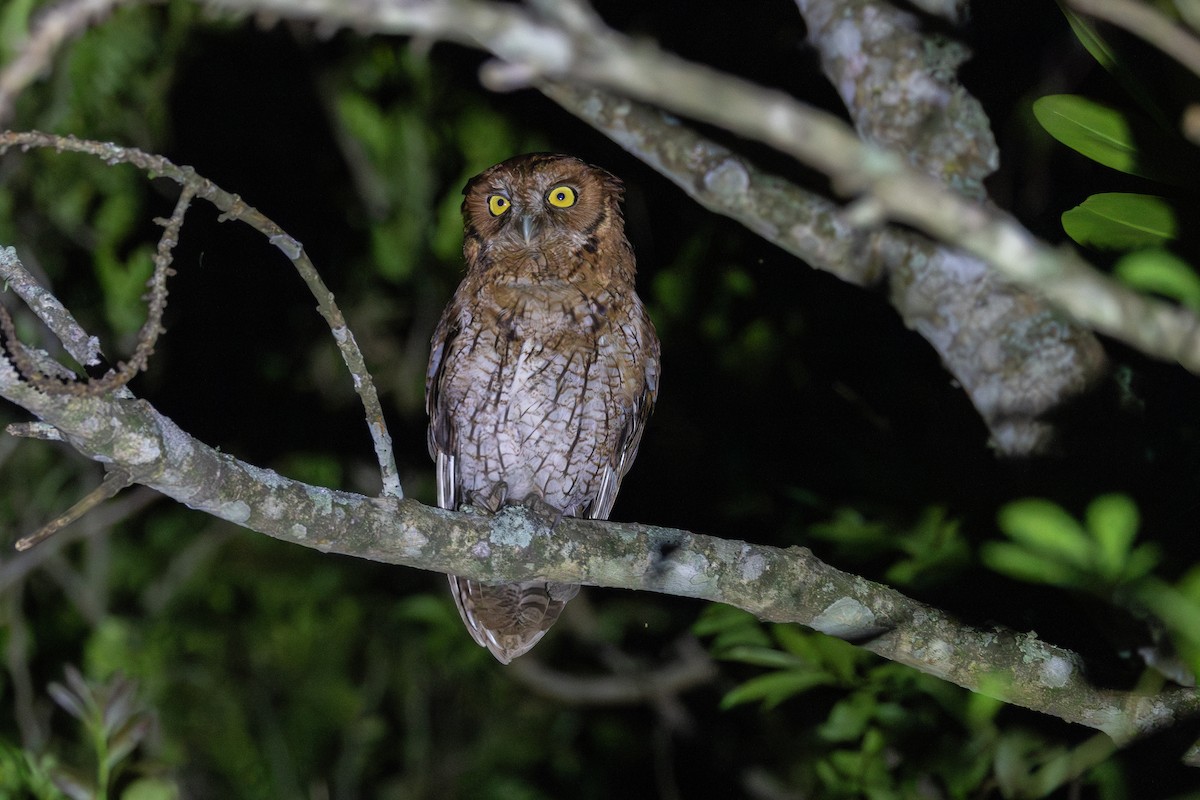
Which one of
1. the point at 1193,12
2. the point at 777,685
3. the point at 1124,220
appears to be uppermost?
the point at 1193,12

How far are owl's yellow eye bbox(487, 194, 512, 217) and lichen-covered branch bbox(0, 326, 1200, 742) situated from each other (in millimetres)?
1457

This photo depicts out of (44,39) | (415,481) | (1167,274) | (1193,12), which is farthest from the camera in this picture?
(415,481)

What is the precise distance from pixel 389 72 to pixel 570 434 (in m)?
1.85

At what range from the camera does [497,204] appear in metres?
3.62

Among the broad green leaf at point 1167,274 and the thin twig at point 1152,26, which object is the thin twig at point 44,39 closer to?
the thin twig at point 1152,26

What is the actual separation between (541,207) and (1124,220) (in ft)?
7.15

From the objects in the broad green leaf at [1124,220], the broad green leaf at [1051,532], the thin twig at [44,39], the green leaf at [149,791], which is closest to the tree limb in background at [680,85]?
the thin twig at [44,39]

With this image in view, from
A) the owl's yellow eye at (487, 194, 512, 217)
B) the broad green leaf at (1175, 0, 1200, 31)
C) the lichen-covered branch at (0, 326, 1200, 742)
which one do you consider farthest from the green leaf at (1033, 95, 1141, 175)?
the owl's yellow eye at (487, 194, 512, 217)

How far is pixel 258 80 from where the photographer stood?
5.26 meters

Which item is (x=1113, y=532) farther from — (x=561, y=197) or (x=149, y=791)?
(x=561, y=197)

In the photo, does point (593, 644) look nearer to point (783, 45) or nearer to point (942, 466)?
point (942, 466)

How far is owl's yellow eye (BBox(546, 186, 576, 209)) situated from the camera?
143 inches

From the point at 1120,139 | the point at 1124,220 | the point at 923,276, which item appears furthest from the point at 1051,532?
the point at 923,276

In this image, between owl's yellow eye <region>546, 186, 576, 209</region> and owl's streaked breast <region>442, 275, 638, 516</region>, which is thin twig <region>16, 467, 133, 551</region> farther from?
owl's yellow eye <region>546, 186, 576, 209</region>
